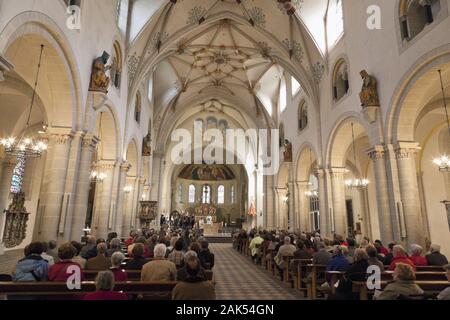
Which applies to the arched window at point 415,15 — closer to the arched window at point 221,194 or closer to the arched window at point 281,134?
the arched window at point 281,134

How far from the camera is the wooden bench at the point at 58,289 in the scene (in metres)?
3.42

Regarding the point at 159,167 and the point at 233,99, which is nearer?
the point at 159,167

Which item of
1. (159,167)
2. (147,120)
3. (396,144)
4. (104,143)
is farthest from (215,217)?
(396,144)

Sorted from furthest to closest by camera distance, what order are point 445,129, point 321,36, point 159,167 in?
point 159,167, point 321,36, point 445,129

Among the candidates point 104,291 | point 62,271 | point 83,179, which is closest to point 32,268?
point 62,271

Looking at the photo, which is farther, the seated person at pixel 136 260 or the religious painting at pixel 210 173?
the religious painting at pixel 210 173

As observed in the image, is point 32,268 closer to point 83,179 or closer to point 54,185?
point 54,185

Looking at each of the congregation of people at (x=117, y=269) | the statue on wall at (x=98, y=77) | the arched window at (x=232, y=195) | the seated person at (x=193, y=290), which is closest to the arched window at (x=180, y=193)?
the arched window at (x=232, y=195)

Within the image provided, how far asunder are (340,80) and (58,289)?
1284cm

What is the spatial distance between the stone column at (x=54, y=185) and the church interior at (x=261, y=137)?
41 mm

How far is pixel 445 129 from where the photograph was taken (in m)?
12.1

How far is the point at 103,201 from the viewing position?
12172 millimetres
